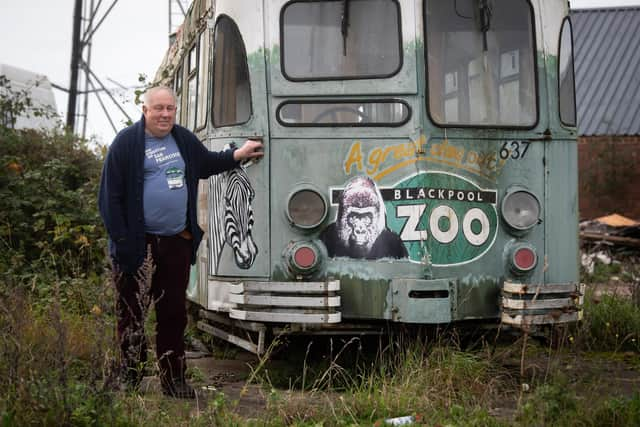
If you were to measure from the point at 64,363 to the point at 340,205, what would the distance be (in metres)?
2.04

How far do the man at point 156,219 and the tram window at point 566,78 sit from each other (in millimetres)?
2511

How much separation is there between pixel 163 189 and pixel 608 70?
54.2ft

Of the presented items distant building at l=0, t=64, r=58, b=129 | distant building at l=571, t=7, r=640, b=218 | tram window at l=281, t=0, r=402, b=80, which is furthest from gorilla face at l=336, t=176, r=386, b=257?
distant building at l=571, t=7, r=640, b=218

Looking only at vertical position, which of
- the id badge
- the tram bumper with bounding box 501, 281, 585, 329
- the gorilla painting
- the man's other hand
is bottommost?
the tram bumper with bounding box 501, 281, 585, 329

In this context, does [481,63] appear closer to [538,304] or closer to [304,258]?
[538,304]

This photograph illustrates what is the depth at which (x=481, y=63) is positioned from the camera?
5605 mm

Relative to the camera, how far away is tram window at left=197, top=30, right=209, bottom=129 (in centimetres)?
594

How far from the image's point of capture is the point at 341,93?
541cm

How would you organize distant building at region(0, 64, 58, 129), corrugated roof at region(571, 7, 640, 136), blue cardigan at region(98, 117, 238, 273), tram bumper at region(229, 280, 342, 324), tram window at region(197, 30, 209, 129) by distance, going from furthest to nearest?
1. corrugated roof at region(571, 7, 640, 136)
2. distant building at region(0, 64, 58, 129)
3. tram window at region(197, 30, 209, 129)
4. tram bumper at region(229, 280, 342, 324)
5. blue cardigan at region(98, 117, 238, 273)

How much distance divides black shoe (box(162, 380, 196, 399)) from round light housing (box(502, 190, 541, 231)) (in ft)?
7.27

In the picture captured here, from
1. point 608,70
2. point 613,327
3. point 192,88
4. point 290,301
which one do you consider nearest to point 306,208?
point 290,301

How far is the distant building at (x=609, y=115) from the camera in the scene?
17.2m

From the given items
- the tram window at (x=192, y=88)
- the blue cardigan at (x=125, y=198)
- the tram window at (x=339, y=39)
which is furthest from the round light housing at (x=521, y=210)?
the tram window at (x=192, y=88)

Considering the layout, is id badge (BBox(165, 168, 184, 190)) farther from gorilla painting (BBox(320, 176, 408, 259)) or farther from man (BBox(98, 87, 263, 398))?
gorilla painting (BBox(320, 176, 408, 259))
